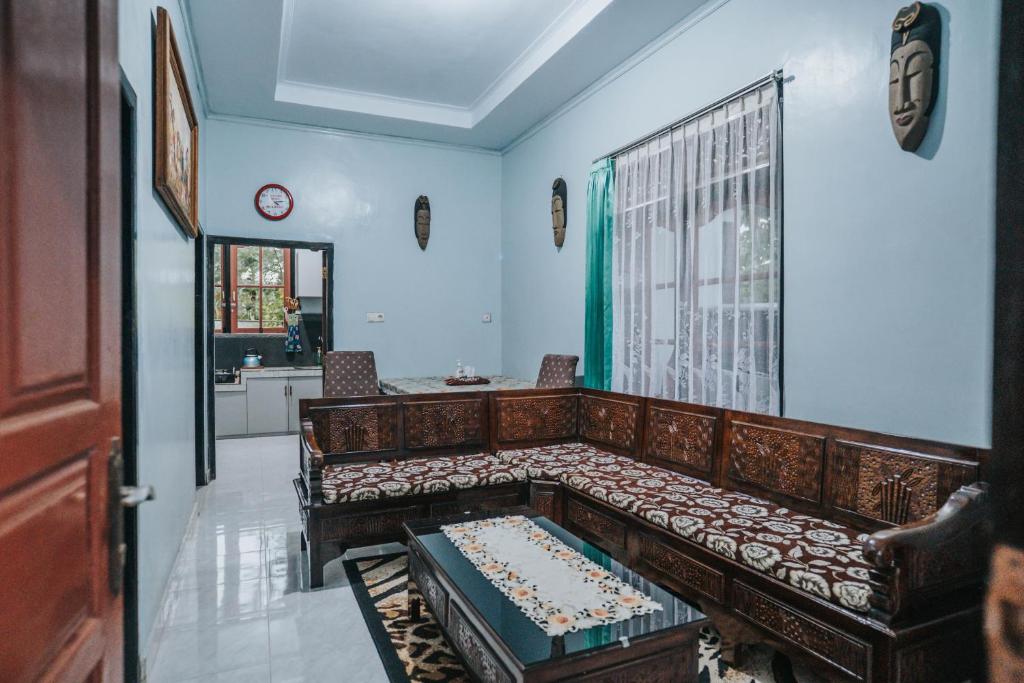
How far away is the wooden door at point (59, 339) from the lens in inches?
27.0

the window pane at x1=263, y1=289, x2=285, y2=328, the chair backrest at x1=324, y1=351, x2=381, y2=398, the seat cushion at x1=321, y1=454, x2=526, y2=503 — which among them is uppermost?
the window pane at x1=263, y1=289, x2=285, y2=328

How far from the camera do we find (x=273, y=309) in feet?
25.2

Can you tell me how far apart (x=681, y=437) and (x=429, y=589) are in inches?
64.3

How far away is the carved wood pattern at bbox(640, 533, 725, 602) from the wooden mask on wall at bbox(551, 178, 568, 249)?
3.22 metres

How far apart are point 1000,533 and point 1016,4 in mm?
1790

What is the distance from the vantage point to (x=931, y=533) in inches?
67.6

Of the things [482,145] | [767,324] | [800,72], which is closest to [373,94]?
[482,145]

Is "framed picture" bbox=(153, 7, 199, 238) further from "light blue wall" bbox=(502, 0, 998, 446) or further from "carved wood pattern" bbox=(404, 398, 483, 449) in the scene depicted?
"light blue wall" bbox=(502, 0, 998, 446)

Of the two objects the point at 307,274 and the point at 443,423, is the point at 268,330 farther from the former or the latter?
the point at 443,423

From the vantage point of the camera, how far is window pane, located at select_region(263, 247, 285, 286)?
7730 millimetres

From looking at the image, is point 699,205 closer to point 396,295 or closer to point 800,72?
point 800,72

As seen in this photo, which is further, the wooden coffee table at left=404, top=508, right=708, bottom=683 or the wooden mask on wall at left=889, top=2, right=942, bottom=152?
the wooden mask on wall at left=889, top=2, right=942, bottom=152

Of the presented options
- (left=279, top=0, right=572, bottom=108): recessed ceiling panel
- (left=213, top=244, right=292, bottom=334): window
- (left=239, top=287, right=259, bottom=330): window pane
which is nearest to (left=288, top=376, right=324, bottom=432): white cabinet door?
(left=213, top=244, right=292, bottom=334): window

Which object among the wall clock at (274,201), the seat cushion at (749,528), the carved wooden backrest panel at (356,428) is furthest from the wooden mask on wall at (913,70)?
the wall clock at (274,201)
